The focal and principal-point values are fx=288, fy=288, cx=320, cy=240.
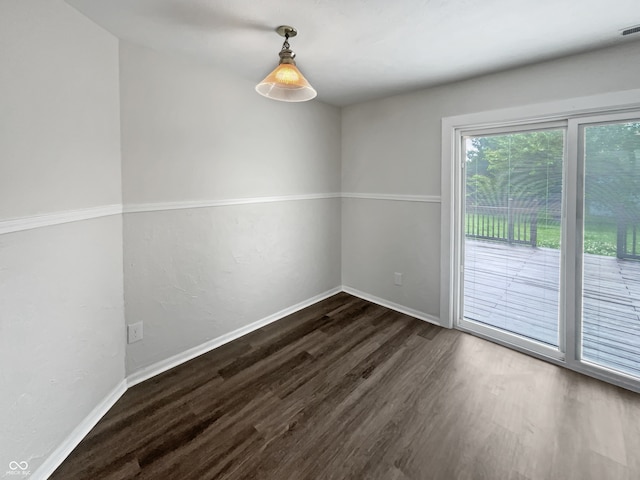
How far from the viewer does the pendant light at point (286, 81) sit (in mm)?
1547

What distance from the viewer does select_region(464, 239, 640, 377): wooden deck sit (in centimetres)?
200

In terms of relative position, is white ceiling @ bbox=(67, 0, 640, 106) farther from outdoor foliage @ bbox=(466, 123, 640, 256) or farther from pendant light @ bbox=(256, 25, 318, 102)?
outdoor foliage @ bbox=(466, 123, 640, 256)

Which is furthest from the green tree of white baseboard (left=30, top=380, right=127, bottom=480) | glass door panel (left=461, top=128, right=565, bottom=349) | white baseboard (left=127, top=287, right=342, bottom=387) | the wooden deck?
white baseboard (left=30, top=380, right=127, bottom=480)

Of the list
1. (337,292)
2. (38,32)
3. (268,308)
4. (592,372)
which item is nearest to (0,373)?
(38,32)

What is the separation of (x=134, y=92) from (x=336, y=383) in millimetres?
2408

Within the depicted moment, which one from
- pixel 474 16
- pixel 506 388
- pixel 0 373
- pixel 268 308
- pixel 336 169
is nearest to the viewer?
pixel 0 373

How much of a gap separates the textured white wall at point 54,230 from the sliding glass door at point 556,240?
2.77 m

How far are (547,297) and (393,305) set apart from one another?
4.58 feet

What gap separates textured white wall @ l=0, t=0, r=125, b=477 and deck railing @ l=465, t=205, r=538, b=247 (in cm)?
285

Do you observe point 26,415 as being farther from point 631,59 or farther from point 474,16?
point 631,59

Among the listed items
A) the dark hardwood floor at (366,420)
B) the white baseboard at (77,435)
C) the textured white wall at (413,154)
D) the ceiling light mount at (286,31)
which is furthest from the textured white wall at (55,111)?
the textured white wall at (413,154)

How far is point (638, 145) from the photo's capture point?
1878mm

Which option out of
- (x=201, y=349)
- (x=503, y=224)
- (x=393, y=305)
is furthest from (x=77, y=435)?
(x=503, y=224)

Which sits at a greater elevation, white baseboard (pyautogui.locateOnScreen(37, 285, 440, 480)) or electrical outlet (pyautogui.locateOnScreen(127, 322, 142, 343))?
electrical outlet (pyautogui.locateOnScreen(127, 322, 142, 343))
